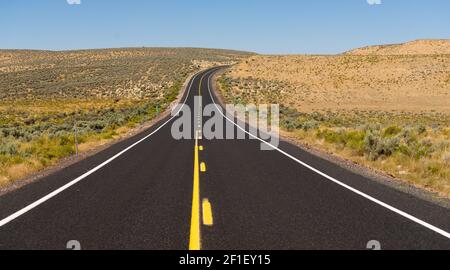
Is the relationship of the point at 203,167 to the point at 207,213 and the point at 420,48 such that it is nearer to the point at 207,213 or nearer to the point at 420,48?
the point at 207,213

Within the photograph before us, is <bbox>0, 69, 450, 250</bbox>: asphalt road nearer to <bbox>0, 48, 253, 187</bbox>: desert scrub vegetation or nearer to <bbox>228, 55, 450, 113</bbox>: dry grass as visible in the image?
<bbox>0, 48, 253, 187</bbox>: desert scrub vegetation

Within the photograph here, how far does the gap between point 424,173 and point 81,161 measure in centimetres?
1118

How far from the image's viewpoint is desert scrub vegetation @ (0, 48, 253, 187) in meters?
16.9

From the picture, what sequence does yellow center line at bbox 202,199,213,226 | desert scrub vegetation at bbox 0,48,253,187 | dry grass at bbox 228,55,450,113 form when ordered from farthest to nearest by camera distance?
1. dry grass at bbox 228,55,450,113
2. desert scrub vegetation at bbox 0,48,253,187
3. yellow center line at bbox 202,199,213,226

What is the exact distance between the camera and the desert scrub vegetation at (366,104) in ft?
47.1

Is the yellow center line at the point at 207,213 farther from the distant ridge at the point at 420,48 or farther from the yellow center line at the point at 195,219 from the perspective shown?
the distant ridge at the point at 420,48

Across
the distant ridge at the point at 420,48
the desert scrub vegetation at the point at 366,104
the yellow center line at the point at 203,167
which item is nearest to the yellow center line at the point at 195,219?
the yellow center line at the point at 203,167

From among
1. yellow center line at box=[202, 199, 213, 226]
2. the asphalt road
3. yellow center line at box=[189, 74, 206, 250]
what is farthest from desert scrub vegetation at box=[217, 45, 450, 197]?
yellow center line at box=[189, 74, 206, 250]

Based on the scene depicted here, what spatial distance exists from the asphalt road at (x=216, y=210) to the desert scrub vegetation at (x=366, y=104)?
104 inches

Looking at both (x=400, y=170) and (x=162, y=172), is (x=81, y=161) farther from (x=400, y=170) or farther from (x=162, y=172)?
(x=400, y=170)

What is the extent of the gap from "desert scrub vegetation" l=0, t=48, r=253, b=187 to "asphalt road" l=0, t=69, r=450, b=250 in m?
3.62

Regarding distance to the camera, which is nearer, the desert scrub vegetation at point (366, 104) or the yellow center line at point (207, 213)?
the yellow center line at point (207, 213)
